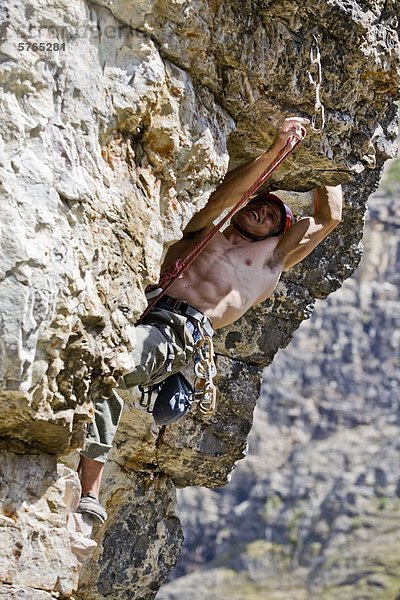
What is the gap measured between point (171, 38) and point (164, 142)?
21.8 inches

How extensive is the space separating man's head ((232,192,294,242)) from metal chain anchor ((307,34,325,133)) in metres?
0.76

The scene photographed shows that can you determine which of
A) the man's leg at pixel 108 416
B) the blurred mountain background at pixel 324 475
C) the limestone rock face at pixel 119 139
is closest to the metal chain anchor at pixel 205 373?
the man's leg at pixel 108 416

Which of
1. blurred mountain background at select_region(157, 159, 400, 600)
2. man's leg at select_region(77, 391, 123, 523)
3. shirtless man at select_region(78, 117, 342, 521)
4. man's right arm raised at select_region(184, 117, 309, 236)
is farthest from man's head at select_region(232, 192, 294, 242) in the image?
blurred mountain background at select_region(157, 159, 400, 600)

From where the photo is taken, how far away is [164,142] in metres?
7.27

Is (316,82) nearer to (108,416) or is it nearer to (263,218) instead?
(263,218)

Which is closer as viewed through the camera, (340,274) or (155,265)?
(155,265)

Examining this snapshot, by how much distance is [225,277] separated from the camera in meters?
8.63

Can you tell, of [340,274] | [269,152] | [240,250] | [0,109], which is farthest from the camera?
[340,274]

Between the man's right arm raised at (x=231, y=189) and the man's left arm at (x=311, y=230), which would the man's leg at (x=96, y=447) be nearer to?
the man's right arm raised at (x=231, y=189)

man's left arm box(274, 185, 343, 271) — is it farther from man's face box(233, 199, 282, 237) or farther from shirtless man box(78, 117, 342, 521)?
man's face box(233, 199, 282, 237)

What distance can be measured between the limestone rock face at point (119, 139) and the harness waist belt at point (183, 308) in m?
0.82

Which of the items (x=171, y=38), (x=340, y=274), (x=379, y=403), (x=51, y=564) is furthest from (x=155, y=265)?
(x=379, y=403)

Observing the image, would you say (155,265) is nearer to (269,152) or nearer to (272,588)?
(269,152)

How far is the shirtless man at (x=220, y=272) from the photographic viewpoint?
7793mm
